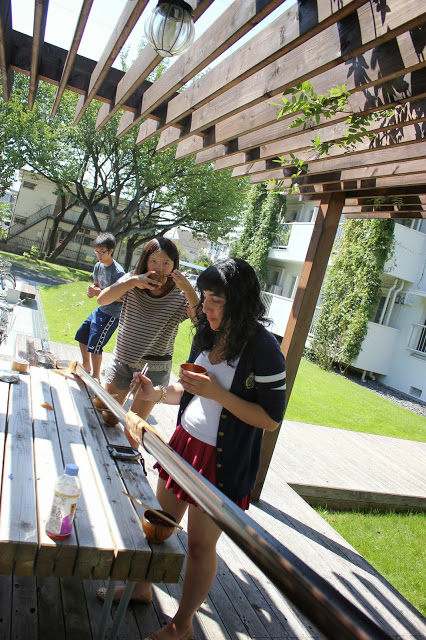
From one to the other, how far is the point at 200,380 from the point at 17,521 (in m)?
0.81

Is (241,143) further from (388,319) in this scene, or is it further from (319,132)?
(388,319)

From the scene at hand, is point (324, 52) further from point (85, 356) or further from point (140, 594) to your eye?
point (85, 356)

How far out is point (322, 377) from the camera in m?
13.0

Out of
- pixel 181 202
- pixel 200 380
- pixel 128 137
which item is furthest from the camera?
pixel 181 202

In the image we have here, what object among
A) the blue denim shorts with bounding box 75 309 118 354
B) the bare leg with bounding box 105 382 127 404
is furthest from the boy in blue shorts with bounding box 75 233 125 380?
the bare leg with bounding box 105 382 127 404

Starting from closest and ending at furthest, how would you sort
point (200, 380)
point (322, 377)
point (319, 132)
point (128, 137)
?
point (200, 380), point (319, 132), point (322, 377), point (128, 137)

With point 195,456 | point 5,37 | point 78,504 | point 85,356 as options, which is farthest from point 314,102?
point 85,356

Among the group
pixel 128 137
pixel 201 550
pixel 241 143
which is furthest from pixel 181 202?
pixel 201 550

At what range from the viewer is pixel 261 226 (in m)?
22.1

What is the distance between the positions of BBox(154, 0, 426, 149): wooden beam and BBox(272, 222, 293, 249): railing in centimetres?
1901

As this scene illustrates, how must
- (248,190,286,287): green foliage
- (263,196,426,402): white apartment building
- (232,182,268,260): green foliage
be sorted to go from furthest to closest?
(232,182,268,260): green foliage, (248,190,286,287): green foliage, (263,196,426,402): white apartment building

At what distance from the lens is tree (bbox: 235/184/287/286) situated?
71.6 ft

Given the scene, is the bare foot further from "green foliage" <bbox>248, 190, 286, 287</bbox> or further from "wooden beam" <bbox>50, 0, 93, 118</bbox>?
"green foliage" <bbox>248, 190, 286, 287</bbox>

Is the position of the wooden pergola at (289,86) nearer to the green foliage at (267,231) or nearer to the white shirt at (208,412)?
the white shirt at (208,412)
